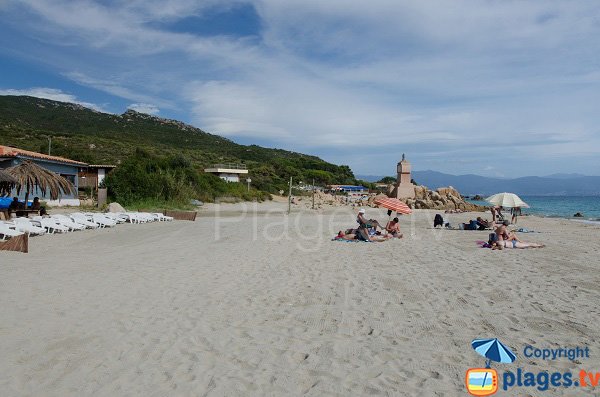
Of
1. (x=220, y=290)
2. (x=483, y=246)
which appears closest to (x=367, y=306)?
(x=220, y=290)

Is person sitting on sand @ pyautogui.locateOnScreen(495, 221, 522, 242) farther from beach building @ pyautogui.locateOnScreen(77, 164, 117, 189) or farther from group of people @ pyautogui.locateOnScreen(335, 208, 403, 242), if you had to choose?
beach building @ pyautogui.locateOnScreen(77, 164, 117, 189)

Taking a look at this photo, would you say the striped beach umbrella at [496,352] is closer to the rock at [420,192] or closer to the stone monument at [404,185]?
the stone monument at [404,185]

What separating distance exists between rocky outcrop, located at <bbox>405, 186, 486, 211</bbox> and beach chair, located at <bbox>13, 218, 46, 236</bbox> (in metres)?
24.8

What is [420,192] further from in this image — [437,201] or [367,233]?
[367,233]

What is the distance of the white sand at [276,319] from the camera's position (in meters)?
3.51

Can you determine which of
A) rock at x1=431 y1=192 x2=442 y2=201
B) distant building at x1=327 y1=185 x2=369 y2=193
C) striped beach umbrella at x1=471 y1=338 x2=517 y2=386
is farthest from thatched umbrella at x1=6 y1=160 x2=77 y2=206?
distant building at x1=327 y1=185 x2=369 y2=193

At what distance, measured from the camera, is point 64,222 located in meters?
12.8

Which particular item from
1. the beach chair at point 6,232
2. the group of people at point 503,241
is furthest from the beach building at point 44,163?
the group of people at point 503,241

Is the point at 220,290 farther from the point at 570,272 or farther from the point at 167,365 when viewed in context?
the point at 570,272

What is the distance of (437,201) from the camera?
33.1 m

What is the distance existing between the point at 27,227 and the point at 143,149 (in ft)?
112

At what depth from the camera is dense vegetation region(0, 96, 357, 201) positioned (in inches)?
996

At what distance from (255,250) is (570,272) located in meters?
6.46

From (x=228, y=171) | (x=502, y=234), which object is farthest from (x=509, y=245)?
(x=228, y=171)
